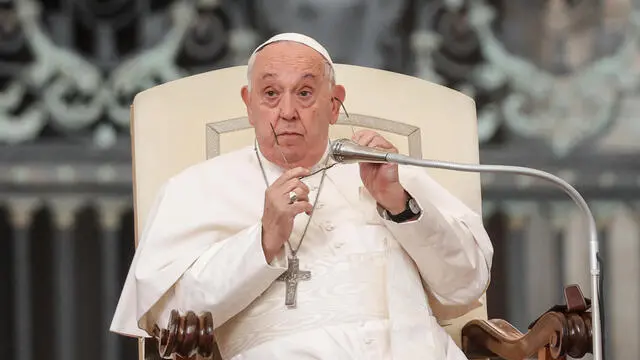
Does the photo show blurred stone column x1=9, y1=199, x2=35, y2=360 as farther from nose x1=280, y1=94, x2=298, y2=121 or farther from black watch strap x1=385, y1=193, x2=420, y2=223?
→ black watch strap x1=385, y1=193, x2=420, y2=223

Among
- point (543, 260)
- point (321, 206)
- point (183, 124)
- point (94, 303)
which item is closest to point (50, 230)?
point (94, 303)

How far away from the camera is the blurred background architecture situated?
4.85m

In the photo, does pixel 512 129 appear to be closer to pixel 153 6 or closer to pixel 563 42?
pixel 563 42

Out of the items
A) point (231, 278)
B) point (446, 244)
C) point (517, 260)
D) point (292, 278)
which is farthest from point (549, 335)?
point (517, 260)

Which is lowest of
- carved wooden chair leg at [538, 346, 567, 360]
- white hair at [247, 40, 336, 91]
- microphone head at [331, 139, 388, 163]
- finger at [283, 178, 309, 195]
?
carved wooden chair leg at [538, 346, 567, 360]

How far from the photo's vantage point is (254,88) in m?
3.55

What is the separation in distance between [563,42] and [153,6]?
5.48 ft

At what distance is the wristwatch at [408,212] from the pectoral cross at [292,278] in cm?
27

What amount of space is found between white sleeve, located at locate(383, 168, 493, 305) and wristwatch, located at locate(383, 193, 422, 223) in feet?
0.05

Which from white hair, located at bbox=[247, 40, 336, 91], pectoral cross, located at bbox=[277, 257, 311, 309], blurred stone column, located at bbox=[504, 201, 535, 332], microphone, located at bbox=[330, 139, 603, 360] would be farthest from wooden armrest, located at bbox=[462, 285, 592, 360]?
blurred stone column, located at bbox=[504, 201, 535, 332]

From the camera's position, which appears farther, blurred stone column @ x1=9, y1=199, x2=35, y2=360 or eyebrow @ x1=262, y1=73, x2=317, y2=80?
blurred stone column @ x1=9, y1=199, x2=35, y2=360

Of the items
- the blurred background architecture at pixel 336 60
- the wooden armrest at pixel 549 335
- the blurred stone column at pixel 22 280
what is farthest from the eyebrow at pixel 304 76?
the blurred stone column at pixel 22 280

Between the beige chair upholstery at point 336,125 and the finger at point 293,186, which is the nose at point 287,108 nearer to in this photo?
the finger at point 293,186

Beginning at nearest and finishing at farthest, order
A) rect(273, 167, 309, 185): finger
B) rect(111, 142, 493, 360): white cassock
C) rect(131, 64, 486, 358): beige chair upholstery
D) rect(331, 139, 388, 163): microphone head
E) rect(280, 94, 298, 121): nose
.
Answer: rect(331, 139, 388, 163): microphone head
rect(273, 167, 309, 185): finger
rect(111, 142, 493, 360): white cassock
rect(280, 94, 298, 121): nose
rect(131, 64, 486, 358): beige chair upholstery
